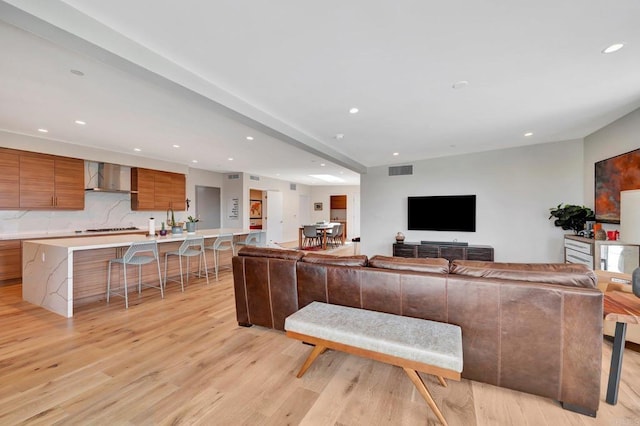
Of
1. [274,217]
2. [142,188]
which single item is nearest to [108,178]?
[142,188]

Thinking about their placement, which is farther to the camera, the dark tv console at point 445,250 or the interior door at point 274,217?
the interior door at point 274,217

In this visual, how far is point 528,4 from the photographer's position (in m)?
1.57

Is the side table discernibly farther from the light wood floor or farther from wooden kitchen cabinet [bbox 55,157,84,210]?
wooden kitchen cabinet [bbox 55,157,84,210]

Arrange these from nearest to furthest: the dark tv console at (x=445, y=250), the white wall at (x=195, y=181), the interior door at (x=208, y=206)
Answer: the dark tv console at (x=445, y=250), the white wall at (x=195, y=181), the interior door at (x=208, y=206)

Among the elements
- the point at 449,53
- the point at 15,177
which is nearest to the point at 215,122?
the point at 449,53

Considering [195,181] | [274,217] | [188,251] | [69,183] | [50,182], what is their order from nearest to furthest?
[188,251]
[50,182]
[69,183]
[195,181]
[274,217]

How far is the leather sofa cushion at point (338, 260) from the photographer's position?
7.38 ft

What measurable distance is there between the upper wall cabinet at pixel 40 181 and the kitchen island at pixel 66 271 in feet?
5.55

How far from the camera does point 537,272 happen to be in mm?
1754

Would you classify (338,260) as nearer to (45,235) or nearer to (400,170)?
(400,170)

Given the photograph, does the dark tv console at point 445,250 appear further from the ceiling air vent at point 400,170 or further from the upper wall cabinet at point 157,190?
the upper wall cabinet at point 157,190

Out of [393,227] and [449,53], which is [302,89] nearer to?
[449,53]

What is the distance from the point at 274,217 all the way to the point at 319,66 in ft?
25.2

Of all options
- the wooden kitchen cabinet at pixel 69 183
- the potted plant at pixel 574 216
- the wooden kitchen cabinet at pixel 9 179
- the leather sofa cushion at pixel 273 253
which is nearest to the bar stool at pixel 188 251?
the leather sofa cushion at pixel 273 253
